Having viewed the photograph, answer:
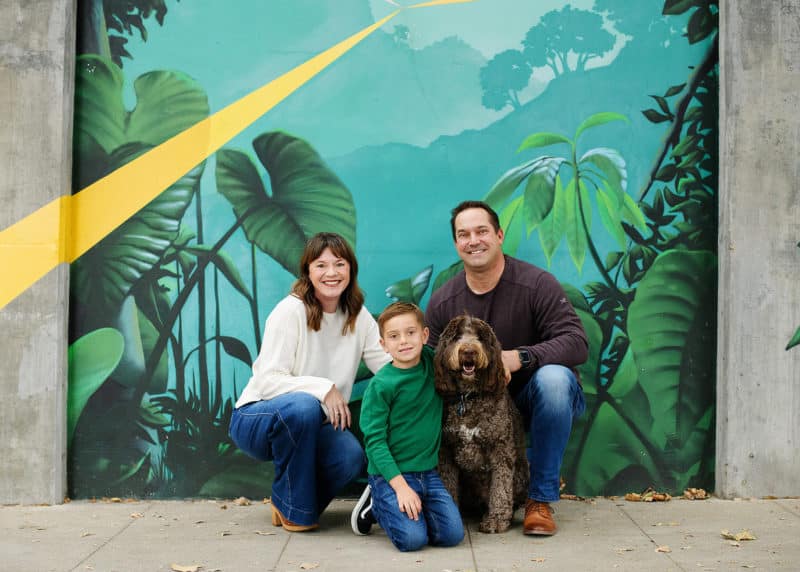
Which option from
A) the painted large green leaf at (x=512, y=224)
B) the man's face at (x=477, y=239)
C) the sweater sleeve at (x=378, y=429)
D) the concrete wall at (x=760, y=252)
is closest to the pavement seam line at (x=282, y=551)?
the sweater sleeve at (x=378, y=429)

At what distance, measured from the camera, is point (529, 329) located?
4.52m

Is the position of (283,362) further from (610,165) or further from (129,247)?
(610,165)

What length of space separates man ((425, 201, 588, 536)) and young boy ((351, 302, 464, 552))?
45cm

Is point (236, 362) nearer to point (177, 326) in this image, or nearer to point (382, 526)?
point (177, 326)

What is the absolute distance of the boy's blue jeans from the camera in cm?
385

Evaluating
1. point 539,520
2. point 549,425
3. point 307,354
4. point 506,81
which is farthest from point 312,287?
point 506,81

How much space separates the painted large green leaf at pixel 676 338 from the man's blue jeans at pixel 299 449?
1832 millimetres

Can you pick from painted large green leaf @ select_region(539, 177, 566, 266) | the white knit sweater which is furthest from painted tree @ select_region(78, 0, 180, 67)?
painted large green leaf @ select_region(539, 177, 566, 266)

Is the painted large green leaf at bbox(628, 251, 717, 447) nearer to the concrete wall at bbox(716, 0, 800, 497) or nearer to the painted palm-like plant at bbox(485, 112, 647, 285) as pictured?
the concrete wall at bbox(716, 0, 800, 497)

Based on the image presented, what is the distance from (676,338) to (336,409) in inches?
83.1

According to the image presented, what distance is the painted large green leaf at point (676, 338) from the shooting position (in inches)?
196

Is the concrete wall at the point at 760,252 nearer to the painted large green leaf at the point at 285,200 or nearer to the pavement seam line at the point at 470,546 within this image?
the pavement seam line at the point at 470,546

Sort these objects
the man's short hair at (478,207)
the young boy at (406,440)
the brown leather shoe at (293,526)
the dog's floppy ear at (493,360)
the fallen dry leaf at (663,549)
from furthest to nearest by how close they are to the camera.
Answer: the man's short hair at (478,207), the brown leather shoe at (293,526), the dog's floppy ear at (493,360), the young boy at (406,440), the fallen dry leaf at (663,549)

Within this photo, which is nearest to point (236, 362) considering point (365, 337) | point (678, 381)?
point (365, 337)
